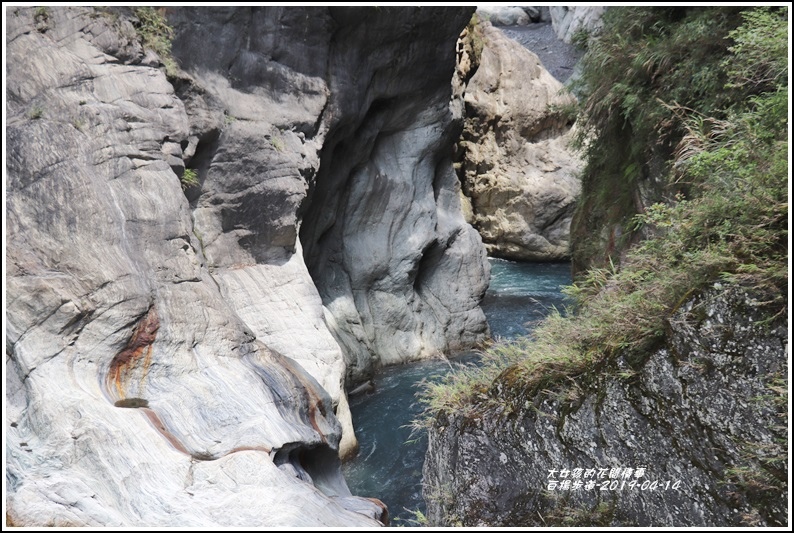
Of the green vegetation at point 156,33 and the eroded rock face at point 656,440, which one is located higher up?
the green vegetation at point 156,33

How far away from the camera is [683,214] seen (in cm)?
490

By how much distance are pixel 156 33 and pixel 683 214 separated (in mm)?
7951

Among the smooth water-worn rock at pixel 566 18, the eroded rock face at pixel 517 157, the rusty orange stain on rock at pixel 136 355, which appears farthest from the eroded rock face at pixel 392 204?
the smooth water-worn rock at pixel 566 18

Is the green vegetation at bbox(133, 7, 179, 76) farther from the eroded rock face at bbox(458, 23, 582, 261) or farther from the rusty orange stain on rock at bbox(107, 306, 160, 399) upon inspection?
the eroded rock face at bbox(458, 23, 582, 261)

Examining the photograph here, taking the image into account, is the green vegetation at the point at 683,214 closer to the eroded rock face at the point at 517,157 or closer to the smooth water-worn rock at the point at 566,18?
the eroded rock face at the point at 517,157

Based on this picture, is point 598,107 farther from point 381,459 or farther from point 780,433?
point 381,459

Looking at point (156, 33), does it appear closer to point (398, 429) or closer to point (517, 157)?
point (398, 429)

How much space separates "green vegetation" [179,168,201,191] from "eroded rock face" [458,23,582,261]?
14.5 m

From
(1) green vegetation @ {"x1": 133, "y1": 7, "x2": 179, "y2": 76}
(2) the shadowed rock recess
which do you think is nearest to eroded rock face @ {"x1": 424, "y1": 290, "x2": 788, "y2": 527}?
(2) the shadowed rock recess

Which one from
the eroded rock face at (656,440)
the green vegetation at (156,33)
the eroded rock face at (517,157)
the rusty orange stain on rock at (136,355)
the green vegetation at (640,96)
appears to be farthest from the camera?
the eroded rock face at (517,157)

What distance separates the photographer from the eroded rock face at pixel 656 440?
3.85 metres

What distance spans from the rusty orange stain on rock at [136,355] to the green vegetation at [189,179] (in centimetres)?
297

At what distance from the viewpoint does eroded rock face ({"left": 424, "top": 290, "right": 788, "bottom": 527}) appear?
12.6 ft

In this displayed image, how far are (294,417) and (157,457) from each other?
176cm
